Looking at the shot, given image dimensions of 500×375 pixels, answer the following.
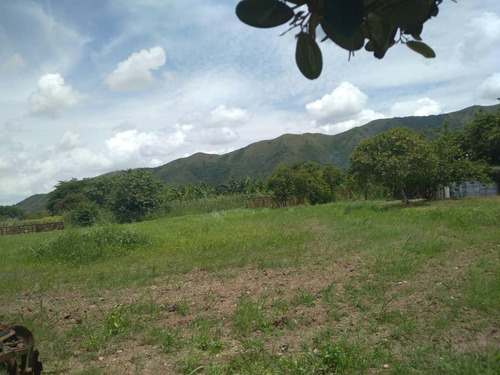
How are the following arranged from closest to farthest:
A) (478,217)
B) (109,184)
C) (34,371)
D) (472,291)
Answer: (34,371)
(472,291)
(478,217)
(109,184)

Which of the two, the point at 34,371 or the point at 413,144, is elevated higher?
the point at 413,144

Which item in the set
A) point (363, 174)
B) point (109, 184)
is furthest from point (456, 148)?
point (109, 184)

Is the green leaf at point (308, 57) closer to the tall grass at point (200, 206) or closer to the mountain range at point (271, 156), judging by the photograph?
the tall grass at point (200, 206)

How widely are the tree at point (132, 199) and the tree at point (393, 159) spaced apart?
1255 centimetres

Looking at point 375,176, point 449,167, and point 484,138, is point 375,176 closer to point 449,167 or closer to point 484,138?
point 449,167

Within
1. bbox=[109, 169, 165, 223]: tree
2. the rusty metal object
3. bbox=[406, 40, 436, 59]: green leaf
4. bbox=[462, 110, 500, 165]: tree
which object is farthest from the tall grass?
bbox=[406, 40, 436, 59]: green leaf

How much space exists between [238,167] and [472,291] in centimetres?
8203

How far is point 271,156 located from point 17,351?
8480cm

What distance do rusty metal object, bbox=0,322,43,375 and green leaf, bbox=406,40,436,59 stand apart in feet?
7.53

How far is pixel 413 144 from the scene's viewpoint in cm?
1262

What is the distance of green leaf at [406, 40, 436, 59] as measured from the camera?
966 mm

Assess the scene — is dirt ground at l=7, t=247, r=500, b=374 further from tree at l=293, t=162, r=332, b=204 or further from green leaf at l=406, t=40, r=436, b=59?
tree at l=293, t=162, r=332, b=204

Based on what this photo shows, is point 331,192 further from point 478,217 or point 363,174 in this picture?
point 478,217

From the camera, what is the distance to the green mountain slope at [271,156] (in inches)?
3061
